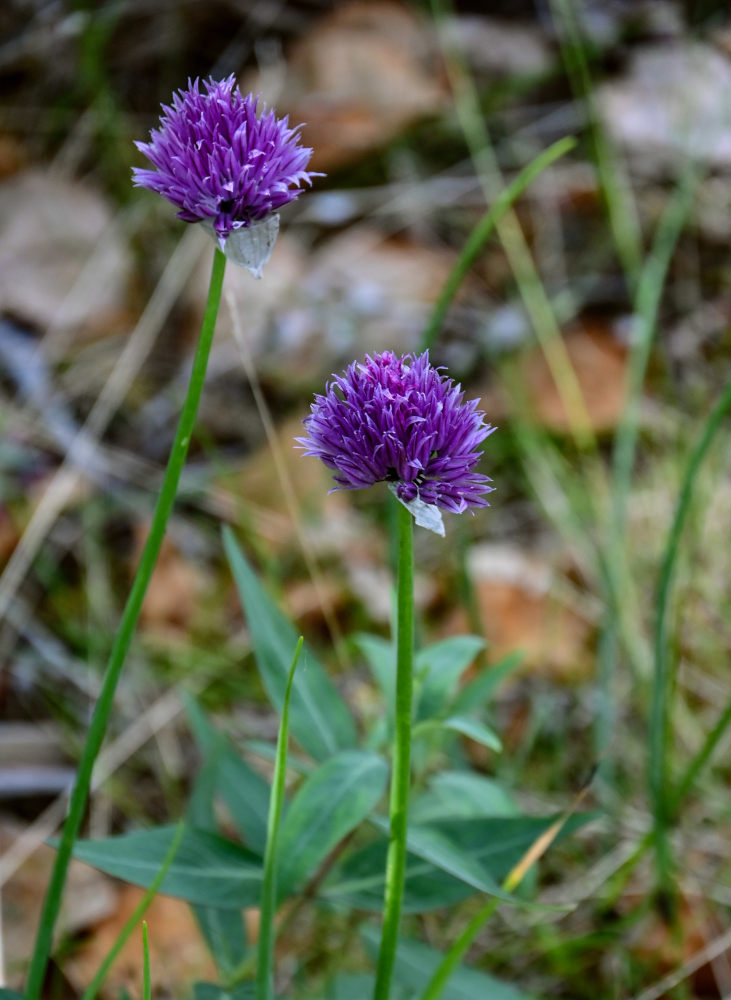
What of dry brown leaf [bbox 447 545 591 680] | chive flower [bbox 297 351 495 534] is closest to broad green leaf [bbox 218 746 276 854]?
chive flower [bbox 297 351 495 534]

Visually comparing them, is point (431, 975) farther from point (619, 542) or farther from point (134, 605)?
point (619, 542)

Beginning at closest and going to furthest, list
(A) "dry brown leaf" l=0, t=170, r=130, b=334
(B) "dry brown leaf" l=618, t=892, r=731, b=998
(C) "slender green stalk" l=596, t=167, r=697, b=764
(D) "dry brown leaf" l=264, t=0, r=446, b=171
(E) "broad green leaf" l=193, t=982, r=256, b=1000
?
1. (E) "broad green leaf" l=193, t=982, r=256, b=1000
2. (B) "dry brown leaf" l=618, t=892, r=731, b=998
3. (C) "slender green stalk" l=596, t=167, r=697, b=764
4. (A) "dry brown leaf" l=0, t=170, r=130, b=334
5. (D) "dry brown leaf" l=264, t=0, r=446, b=171

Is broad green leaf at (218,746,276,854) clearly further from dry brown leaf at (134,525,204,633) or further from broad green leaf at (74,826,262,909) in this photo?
dry brown leaf at (134,525,204,633)

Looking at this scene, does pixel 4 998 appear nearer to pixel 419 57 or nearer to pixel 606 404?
pixel 606 404

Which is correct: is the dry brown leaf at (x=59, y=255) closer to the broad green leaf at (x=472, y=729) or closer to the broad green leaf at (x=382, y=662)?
the broad green leaf at (x=382, y=662)

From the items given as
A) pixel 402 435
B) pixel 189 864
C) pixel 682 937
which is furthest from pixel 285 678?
pixel 682 937
